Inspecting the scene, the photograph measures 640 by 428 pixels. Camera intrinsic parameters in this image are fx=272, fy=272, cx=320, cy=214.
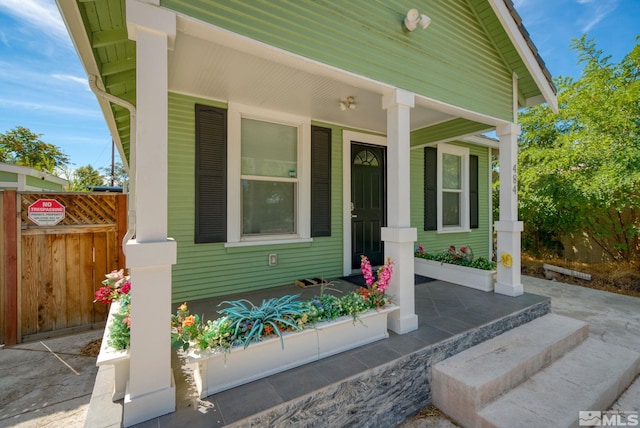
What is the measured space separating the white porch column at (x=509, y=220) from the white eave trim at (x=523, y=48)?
1.93ft

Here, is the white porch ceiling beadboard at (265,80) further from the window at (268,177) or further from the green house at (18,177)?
the green house at (18,177)

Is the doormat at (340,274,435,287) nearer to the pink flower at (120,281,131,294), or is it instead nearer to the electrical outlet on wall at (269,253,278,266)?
the electrical outlet on wall at (269,253,278,266)

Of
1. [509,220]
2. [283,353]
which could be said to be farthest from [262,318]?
[509,220]

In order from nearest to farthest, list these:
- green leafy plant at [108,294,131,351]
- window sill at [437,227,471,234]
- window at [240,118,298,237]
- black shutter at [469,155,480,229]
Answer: green leafy plant at [108,294,131,351], window at [240,118,298,237], window sill at [437,227,471,234], black shutter at [469,155,480,229]

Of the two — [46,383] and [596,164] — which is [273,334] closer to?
[46,383]

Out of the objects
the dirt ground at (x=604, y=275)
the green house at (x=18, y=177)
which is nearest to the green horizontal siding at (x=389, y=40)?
the dirt ground at (x=604, y=275)

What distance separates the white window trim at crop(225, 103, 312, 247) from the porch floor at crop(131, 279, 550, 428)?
86 centimetres

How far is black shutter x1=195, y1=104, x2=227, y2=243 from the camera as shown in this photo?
10.6 feet

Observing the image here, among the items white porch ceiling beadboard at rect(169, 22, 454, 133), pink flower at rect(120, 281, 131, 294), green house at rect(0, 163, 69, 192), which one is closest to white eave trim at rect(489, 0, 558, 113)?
white porch ceiling beadboard at rect(169, 22, 454, 133)

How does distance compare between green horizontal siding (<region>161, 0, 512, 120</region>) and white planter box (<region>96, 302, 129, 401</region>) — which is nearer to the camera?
white planter box (<region>96, 302, 129, 401</region>)

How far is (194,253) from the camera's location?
3.24 m

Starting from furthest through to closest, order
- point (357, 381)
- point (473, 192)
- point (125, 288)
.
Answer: point (473, 192) → point (125, 288) → point (357, 381)

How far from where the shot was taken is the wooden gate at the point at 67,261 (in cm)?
320

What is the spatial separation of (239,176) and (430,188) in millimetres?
3703
